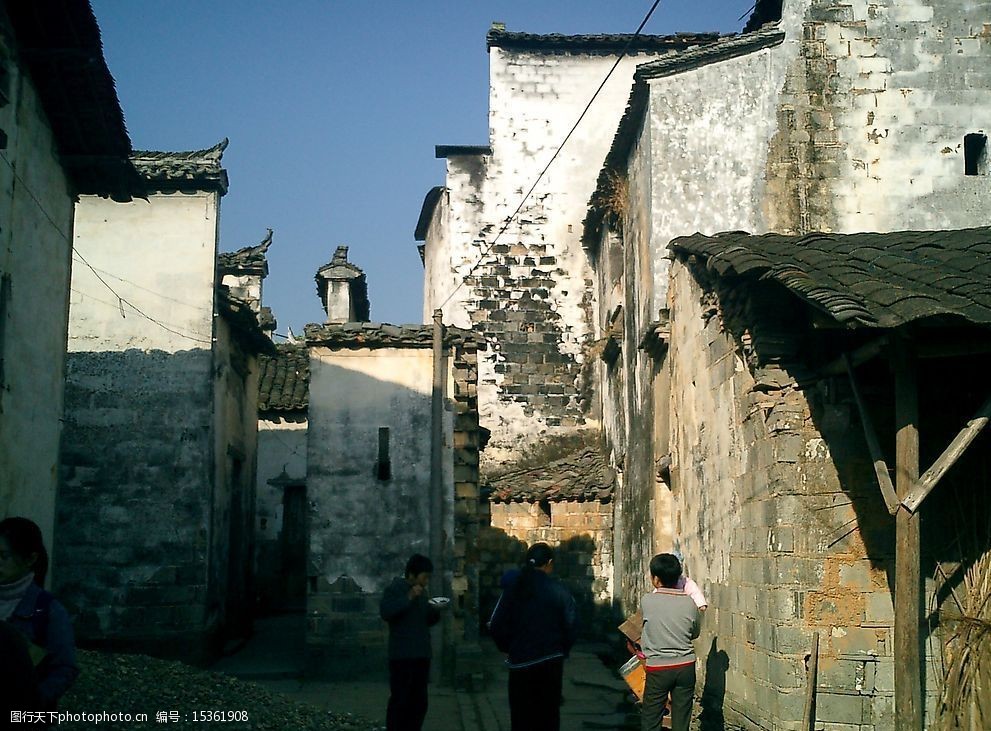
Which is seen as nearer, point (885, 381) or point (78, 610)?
point (885, 381)

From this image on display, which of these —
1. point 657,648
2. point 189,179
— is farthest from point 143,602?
point 657,648

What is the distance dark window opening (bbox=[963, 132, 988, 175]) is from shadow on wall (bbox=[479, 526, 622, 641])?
851 cm

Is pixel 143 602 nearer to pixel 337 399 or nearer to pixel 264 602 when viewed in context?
pixel 337 399

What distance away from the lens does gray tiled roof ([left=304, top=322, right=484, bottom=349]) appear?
14766 mm

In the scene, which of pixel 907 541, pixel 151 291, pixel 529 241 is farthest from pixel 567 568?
pixel 907 541

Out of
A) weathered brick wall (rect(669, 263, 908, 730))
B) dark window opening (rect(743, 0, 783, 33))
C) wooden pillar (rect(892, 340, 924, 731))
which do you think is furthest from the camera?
dark window opening (rect(743, 0, 783, 33))

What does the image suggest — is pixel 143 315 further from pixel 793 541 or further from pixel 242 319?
pixel 793 541

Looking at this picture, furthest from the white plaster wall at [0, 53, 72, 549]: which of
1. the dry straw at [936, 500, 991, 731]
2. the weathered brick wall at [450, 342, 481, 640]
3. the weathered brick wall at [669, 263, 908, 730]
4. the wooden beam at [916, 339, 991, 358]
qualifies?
the dry straw at [936, 500, 991, 731]

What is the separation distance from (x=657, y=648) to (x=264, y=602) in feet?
56.1

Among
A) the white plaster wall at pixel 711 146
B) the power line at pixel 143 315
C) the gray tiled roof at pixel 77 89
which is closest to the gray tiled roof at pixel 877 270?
the white plaster wall at pixel 711 146

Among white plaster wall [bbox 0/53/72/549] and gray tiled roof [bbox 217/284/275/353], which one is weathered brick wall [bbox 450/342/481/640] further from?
white plaster wall [bbox 0/53/72/549]

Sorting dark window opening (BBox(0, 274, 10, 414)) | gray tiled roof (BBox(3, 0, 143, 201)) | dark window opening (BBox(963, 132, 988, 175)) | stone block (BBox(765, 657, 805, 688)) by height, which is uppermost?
dark window opening (BBox(963, 132, 988, 175))

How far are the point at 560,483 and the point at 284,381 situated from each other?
28.2 ft

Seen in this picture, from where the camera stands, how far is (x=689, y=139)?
1376cm
